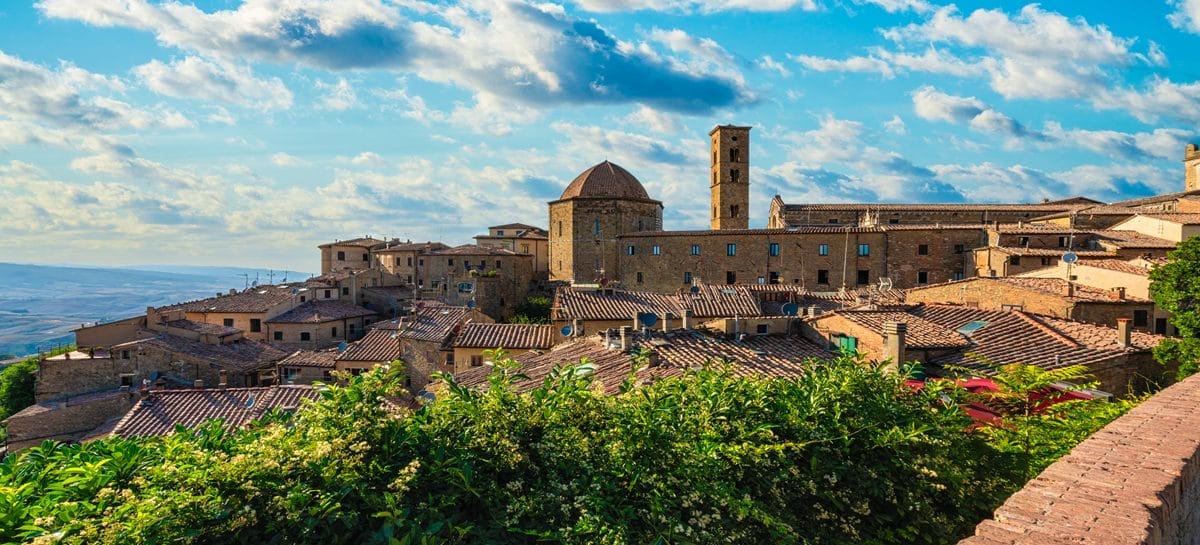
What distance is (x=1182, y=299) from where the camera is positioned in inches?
664

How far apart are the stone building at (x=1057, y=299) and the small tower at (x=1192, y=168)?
5037cm

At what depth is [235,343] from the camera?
38.1 m

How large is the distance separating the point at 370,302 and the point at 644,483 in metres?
49.2

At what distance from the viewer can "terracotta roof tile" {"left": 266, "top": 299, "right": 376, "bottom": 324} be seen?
4288 cm

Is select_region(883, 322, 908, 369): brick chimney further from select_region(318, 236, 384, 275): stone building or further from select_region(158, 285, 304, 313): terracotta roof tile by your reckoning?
select_region(318, 236, 384, 275): stone building

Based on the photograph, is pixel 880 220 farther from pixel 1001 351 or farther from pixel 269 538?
pixel 269 538

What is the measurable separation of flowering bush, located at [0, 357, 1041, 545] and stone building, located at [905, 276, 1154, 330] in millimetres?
17168

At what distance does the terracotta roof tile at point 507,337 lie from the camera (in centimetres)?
2395

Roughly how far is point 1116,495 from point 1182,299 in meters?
16.8

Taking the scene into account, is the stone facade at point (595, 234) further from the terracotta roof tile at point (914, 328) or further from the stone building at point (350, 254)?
the terracotta roof tile at point (914, 328)

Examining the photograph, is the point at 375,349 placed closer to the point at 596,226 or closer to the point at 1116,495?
the point at 596,226

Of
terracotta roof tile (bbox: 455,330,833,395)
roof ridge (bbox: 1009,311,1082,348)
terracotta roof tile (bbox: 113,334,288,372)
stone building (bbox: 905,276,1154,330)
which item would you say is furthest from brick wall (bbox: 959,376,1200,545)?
terracotta roof tile (bbox: 113,334,288,372)

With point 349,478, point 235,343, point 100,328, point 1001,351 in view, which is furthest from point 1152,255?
point 100,328

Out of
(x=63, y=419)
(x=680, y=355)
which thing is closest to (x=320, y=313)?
(x=63, y=419)
